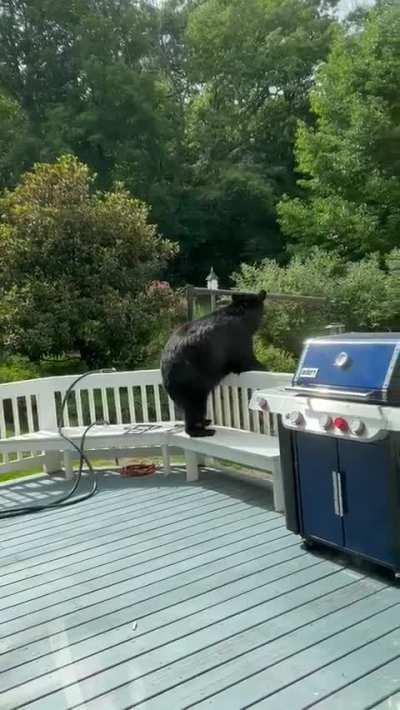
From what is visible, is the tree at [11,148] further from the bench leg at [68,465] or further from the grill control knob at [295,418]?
the grill control knob at [295,418]

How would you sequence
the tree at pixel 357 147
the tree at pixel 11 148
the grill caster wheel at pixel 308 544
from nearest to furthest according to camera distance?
the grill caster wheel at pixel 308 544 → the tree at pixel 357 147 → the tree at pixel 11 148

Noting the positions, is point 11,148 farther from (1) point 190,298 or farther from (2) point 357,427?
(2) point 357,427

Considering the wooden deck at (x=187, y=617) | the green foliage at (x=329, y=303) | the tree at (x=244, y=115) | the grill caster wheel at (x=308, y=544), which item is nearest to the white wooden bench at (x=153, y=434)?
the wooden deck at (x=187, y=617)

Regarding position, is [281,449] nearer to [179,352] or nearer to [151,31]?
[179,352]

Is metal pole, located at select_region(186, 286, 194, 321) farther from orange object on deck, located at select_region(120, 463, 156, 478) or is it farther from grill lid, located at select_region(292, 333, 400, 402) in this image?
grill lid, located at select_region(292, 333, 400, 402)

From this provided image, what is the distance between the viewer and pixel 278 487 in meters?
3.25

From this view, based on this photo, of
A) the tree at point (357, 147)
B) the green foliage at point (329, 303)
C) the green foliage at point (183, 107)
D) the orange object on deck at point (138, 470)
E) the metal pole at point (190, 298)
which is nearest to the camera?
the orange object on deck at point (138, 470)

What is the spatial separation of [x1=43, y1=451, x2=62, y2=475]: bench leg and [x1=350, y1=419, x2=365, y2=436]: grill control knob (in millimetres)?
2731

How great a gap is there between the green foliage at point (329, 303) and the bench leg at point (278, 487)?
4.54 meters

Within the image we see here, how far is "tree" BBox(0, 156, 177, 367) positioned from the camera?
7230 mm

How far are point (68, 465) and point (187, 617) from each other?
217 cm

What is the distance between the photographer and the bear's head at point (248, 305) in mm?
3943

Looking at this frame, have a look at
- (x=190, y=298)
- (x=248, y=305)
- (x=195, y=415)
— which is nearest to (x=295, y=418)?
(x=195, y=415)

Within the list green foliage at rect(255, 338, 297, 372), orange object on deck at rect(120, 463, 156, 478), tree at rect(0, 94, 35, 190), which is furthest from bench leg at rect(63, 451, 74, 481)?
tree at rect(0, 94, 35, 190)
